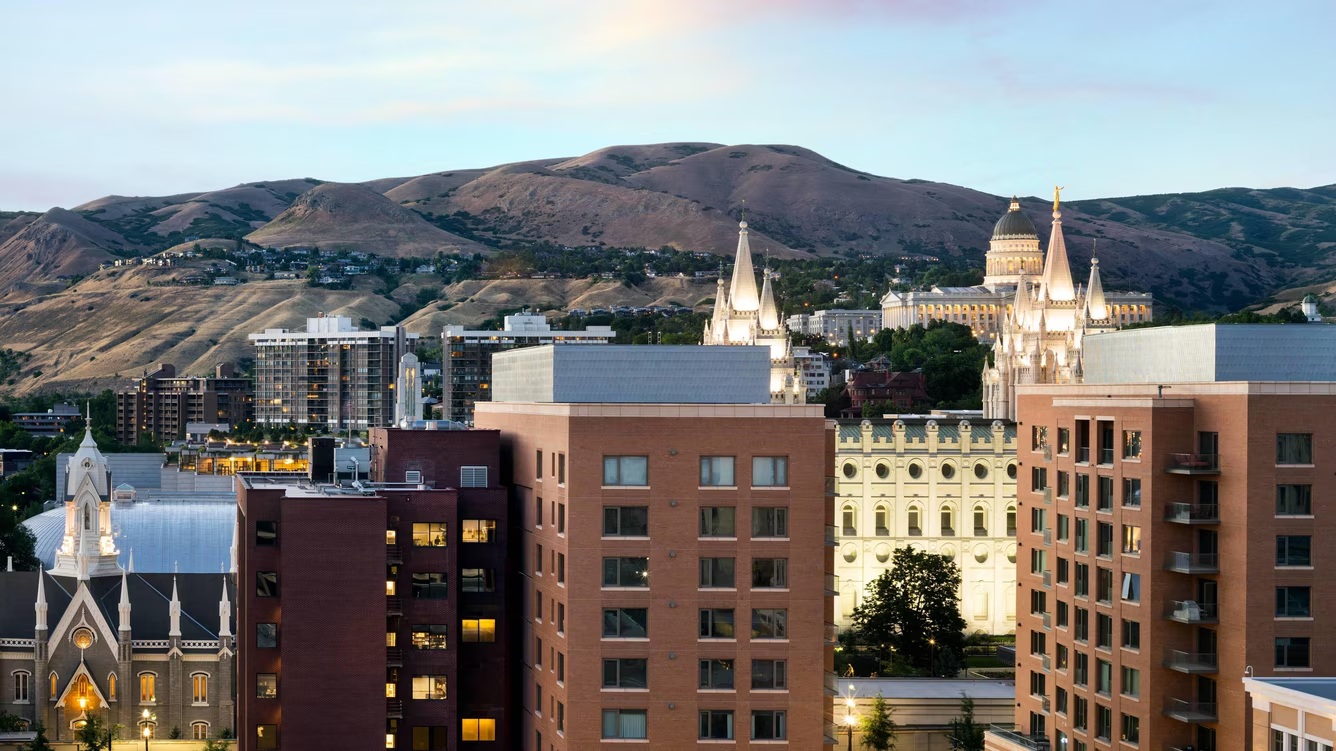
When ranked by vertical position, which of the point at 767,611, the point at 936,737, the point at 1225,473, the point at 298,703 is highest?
the point at 1225,473

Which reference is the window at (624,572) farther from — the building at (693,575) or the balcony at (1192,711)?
the balcony at (1192,711)

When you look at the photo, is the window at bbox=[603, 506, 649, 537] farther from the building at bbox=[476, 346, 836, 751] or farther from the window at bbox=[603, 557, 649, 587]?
the window at bbox=[603, 557, 649, 587]

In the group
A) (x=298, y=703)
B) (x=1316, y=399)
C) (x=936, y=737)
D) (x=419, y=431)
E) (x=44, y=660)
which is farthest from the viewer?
(x=44, y=660)

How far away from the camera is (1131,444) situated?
5356 centimetres

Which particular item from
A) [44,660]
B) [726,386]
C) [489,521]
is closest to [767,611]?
[726,386]

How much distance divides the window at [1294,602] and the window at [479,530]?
85.3 feet

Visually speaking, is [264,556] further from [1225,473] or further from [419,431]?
[1225,473]

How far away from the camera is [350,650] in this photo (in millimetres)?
55438

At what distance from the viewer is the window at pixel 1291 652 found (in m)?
49.6

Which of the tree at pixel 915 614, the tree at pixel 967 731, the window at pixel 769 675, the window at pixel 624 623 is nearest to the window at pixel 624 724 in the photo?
the window at pixel 624 623

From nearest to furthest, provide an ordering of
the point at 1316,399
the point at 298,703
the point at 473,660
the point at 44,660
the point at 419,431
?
the point at 1316,399 < the point at 298,703 < the point at 473,660 < the point at 419,431 < the point at 44,660

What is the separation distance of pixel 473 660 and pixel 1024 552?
2053 cm

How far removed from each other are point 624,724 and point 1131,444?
1810 centimetres

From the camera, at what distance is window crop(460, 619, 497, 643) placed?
59.4 m
